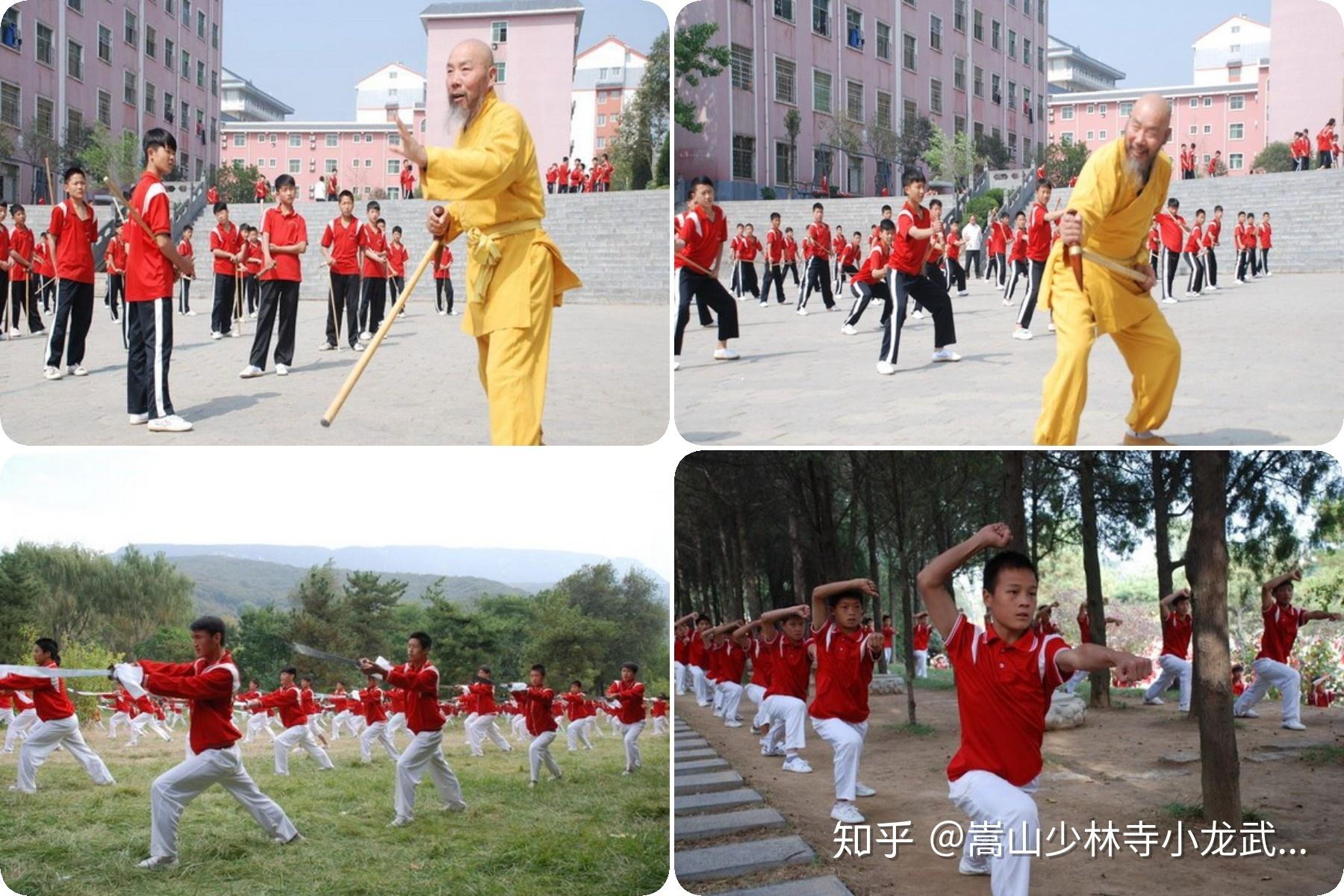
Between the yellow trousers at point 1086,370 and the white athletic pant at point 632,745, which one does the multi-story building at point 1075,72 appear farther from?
the white athletic pant at point 632,745

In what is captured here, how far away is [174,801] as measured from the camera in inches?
175

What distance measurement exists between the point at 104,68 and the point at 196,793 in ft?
17.2

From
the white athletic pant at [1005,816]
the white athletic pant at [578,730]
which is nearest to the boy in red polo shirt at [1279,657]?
the white athletic pant at [1005,816]

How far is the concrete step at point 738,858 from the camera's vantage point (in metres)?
4.06

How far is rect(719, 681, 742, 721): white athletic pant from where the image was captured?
8141 mm

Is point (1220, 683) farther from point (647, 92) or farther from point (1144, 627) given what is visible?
point (647, 92)

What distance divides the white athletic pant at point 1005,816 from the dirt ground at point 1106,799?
667 millimetres

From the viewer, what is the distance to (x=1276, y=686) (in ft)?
21.1

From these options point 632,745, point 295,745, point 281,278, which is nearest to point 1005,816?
point 632,745

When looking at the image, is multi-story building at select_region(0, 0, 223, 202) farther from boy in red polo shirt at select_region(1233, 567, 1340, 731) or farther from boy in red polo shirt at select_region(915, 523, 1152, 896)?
boy in red polo shirt at select_region(1233, 567, 1340, 731)

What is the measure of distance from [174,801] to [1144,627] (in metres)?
5.49

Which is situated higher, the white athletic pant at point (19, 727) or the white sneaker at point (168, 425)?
the white sneaker at point (168, 425)

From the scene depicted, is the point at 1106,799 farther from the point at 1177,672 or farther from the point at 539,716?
the point at 539,716

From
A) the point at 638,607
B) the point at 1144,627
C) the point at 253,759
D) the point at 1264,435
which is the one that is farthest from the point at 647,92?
the point at 253,759
